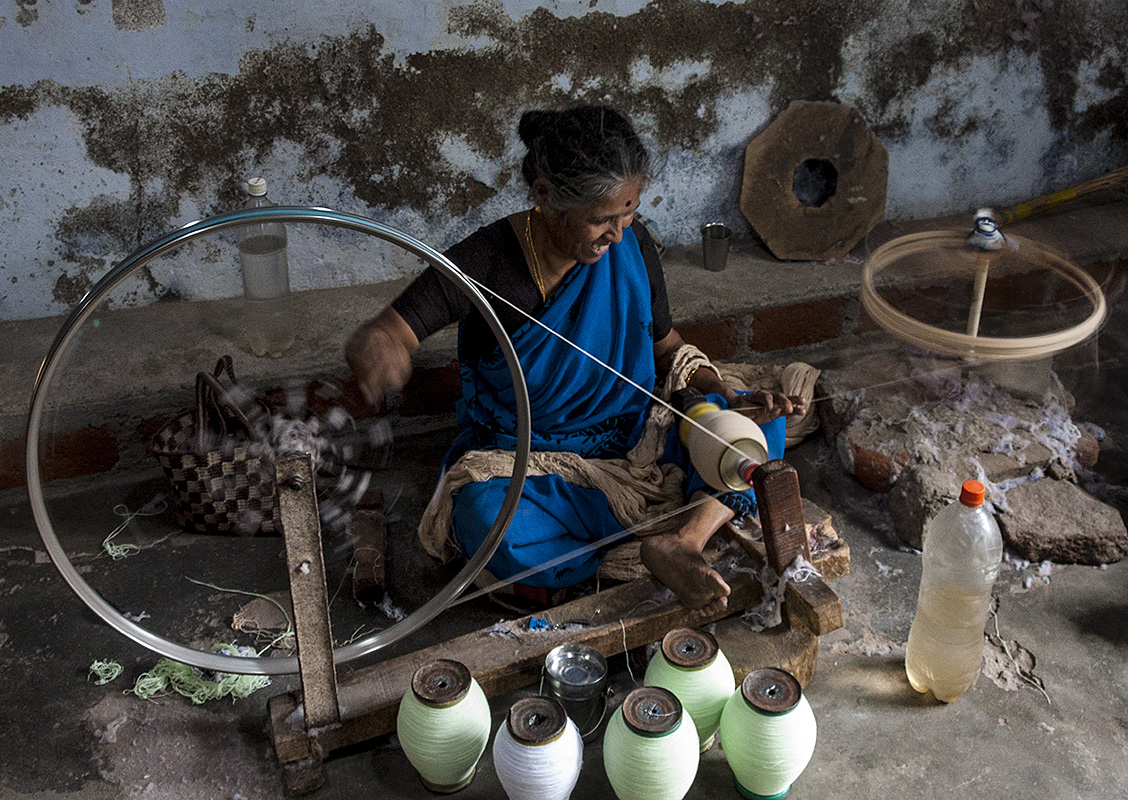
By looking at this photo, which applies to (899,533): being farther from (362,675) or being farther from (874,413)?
(362,675)

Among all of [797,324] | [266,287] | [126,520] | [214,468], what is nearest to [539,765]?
[214,468]

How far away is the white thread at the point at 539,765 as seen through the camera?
1582 millimetres

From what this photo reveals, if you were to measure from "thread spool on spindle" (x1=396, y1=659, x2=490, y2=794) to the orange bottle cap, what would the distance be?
95 centimetres

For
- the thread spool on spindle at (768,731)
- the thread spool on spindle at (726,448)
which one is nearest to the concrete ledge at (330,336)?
the thread spool on spindle at (726,448)

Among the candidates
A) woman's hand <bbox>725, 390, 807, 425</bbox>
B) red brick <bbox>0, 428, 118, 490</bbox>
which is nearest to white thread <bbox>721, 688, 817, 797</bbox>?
woman's hand <bbox>725, 390, 807, 425</bbox>

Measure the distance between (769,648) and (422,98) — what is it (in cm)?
189

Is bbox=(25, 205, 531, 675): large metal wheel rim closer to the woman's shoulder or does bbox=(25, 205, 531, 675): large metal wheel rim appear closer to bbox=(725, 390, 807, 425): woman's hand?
the woman's shoulder

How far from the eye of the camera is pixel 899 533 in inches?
97.5

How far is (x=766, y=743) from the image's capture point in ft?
5.37

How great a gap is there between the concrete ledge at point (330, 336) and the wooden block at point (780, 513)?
115 cm

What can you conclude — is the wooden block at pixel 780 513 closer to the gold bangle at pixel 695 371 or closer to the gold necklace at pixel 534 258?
the gold bangle at pixel 695 371

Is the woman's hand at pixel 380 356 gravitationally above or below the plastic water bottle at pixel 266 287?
above

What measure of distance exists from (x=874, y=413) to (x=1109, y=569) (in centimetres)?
67

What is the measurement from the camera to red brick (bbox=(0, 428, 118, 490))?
258cm
